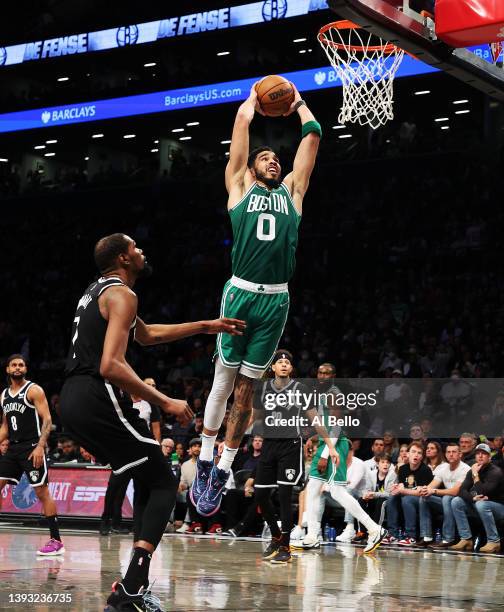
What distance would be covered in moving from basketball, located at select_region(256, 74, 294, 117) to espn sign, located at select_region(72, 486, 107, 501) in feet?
30.0

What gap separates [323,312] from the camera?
854 inches

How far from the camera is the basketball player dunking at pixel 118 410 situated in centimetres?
562

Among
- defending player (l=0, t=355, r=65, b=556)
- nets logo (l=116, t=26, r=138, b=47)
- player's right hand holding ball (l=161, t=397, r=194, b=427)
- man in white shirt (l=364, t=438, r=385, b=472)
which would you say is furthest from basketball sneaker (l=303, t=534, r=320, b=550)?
nets logo (l=116, t=26, r=138, b=47)

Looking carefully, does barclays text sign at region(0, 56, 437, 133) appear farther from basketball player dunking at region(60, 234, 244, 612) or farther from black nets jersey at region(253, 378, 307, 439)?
basketball player dunking at region(60, 234, 244, 612)

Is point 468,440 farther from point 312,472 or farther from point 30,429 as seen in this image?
point 30,429

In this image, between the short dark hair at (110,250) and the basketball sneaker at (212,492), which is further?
the basketball sneaker at (212,492)

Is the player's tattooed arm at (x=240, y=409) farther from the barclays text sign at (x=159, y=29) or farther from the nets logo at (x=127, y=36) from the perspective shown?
the nets logo at (x=127, y=36)

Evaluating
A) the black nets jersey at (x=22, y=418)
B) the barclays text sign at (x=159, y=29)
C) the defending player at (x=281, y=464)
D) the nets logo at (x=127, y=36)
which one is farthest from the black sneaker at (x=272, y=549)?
the nets logo at (x=127, y=36)

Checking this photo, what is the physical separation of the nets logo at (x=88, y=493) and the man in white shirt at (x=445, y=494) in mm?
5113

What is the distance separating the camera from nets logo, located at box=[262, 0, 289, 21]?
23.9 meters

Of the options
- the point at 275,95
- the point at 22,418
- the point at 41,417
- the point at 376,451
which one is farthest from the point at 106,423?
the point at 376,451

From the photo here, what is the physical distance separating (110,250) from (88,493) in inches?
376

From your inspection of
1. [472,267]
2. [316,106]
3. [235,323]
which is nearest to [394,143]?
[316,106]

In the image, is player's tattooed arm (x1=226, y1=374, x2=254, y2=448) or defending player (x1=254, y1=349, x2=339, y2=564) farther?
defending player (x1=254, y1=349, x2=339, y2=564)
